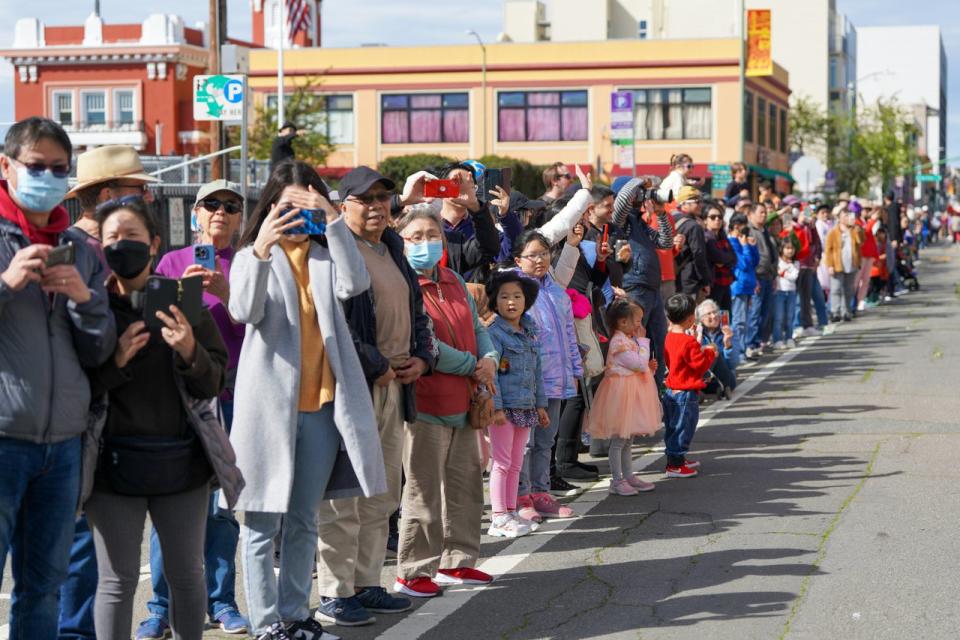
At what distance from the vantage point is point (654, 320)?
470 inches

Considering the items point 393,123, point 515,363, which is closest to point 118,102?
point 393,123

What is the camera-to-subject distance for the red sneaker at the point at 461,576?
717cm

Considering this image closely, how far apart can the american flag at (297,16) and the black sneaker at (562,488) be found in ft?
214

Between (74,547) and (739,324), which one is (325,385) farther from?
(739,324)

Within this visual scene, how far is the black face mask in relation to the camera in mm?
5047

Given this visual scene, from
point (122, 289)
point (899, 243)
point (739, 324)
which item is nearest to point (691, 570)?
point (122, 289)

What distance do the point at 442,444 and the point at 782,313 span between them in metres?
13.5

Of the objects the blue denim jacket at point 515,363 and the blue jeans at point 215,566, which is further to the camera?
the blue denim jacket at point 515,363

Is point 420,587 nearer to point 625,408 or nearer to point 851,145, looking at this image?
point 625,408

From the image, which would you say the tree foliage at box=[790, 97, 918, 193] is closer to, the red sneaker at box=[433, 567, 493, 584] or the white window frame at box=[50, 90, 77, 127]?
the white window frame at box=[50, 90, 77, 127]

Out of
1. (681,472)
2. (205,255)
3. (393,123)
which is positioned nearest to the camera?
(205,255)

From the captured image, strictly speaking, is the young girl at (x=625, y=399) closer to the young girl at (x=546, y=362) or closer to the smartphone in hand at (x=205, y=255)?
the young girl at (x=546, y=362)

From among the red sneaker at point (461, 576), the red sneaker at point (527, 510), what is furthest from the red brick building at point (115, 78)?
the red sneaker at point (461, 576)

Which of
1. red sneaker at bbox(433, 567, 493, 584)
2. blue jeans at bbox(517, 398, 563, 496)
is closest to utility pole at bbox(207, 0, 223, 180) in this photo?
blue jeans at bbox(517, 398, 563, 496)
